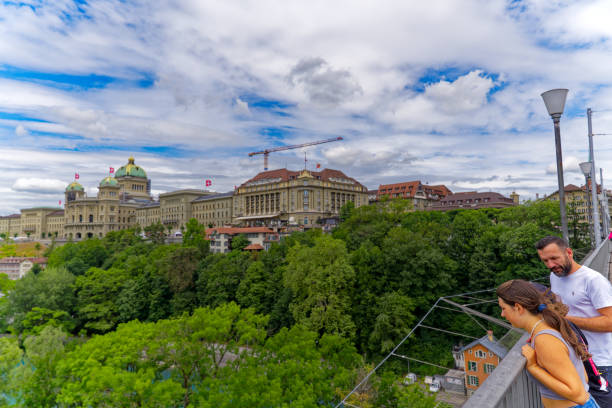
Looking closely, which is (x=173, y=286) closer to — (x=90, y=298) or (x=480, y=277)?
(x=90, y=298)

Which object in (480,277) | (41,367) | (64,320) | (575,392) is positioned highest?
(575,392)

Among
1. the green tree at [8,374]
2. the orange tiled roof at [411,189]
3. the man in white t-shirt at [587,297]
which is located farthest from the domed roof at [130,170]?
the man in white t-shirt at [587,297]

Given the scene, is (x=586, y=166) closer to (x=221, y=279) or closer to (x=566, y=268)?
(x=566, y=268)

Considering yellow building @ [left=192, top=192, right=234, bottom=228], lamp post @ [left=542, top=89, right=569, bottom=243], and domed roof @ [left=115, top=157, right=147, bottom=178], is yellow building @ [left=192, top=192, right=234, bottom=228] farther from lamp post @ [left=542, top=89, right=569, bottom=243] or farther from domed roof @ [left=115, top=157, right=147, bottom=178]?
lamp post @ [left=542, top=89, right=569, bottom=243]

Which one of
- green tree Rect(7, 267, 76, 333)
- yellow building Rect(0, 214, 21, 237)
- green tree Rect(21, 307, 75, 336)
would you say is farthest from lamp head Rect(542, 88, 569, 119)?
yellow building Rect(0, 214, 21, 237)

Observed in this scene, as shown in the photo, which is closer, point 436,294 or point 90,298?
point 436,294

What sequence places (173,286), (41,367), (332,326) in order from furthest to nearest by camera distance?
(173,286) < (332,326) < (41,367)

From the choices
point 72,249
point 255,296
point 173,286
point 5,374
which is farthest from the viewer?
point 72,249

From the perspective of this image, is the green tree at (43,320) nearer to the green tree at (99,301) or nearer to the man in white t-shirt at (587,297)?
the green tree at (99,301)

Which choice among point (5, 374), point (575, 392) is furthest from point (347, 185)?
point (575, 392)
